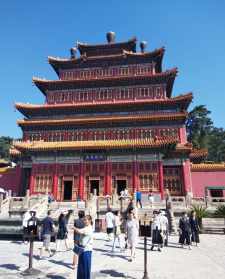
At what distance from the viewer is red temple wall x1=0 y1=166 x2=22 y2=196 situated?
2823 centimetres

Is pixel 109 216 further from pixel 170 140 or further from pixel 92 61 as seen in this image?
pixel 92 61

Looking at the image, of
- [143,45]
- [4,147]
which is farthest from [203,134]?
[4,147]

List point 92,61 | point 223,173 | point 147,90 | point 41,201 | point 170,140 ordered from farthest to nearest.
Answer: point 92,61, point 147,90, point 223,173, point 170,140, point 41,201

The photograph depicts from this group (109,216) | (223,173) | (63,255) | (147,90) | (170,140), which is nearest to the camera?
(63,255)

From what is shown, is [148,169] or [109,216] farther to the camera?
[148,169]

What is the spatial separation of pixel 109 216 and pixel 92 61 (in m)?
24.5

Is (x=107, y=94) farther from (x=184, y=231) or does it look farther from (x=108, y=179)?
(x=184, y=231)

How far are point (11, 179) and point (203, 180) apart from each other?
770 inches

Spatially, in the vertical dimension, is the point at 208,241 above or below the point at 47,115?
below

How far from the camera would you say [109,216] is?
12.8 metres

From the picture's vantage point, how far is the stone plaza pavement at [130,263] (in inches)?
282

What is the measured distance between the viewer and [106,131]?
1123 inches

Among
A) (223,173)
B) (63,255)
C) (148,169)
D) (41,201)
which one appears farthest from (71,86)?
(63,255)

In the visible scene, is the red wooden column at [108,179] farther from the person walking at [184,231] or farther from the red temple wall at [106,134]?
the person walking at [184,231]
